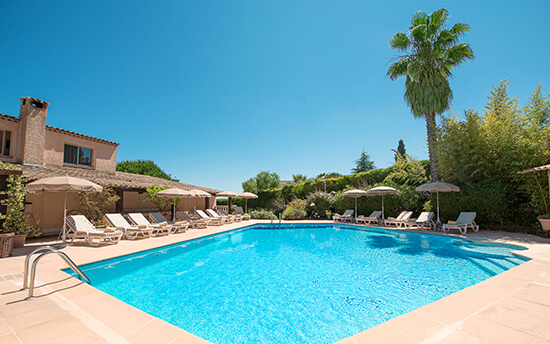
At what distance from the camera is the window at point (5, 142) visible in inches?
433

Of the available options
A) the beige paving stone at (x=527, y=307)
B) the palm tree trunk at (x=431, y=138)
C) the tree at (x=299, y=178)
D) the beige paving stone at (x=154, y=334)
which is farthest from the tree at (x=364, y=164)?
the beige paving stone at (x=154, y=334)

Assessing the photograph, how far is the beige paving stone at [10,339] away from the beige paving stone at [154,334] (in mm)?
1066

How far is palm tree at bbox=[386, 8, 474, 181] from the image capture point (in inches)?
509

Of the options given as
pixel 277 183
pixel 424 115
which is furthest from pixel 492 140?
pixel 277 183

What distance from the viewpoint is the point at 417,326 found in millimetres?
2771

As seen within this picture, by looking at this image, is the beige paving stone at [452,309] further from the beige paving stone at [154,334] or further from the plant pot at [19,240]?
the plant pot at [19,240]

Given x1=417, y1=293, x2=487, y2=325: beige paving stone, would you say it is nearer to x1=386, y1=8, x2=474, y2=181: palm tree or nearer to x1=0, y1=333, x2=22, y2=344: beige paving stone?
x1=0, y1=333, x2=22, y2=344: beige paving stone

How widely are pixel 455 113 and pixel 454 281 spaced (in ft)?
32.3

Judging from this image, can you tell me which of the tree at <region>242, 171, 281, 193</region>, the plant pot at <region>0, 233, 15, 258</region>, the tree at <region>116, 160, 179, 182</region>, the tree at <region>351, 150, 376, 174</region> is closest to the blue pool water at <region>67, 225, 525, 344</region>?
the plant pot at <region>0, 233, 15, 258</region>

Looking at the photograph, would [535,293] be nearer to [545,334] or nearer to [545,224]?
[545,334]

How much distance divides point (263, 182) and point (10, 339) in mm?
31467

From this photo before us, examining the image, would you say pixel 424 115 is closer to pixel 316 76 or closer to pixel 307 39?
pixel 316 76

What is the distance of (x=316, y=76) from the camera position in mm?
16125

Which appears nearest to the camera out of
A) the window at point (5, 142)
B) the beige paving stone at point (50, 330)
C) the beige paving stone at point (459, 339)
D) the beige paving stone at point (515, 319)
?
the beige paving stone at point (459, 339)
